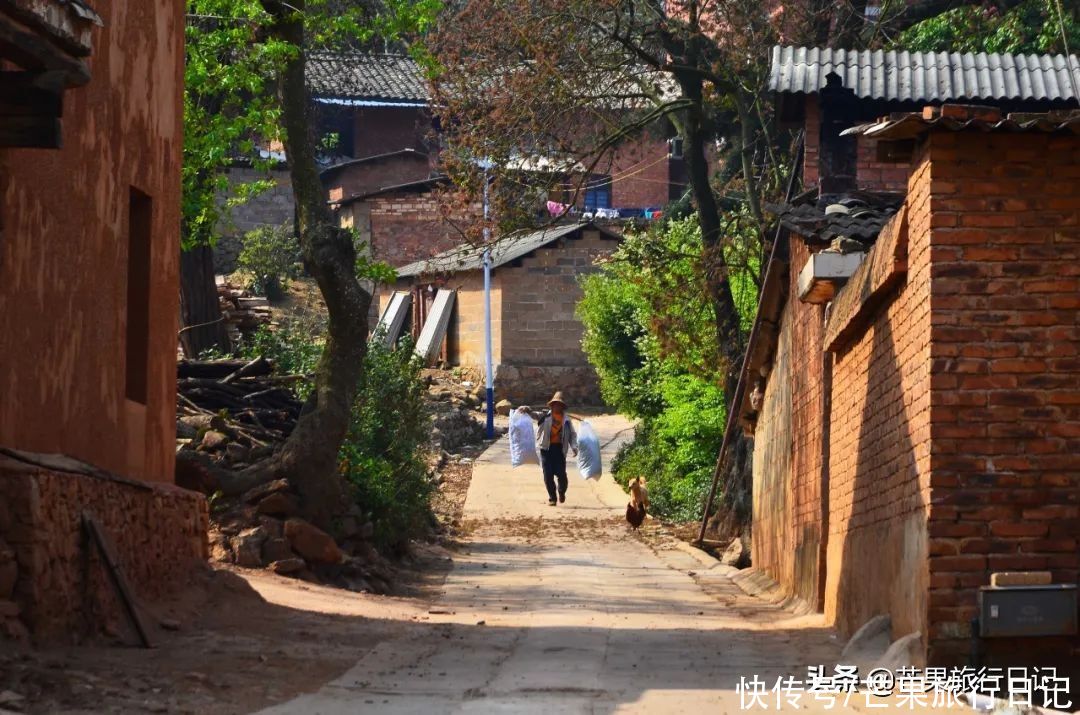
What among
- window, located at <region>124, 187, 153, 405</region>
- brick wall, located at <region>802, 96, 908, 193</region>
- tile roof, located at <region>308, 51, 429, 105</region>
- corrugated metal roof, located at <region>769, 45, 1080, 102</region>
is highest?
tile roof, located at <region>308, 51, 429, 105</region>

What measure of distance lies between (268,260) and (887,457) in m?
31.3

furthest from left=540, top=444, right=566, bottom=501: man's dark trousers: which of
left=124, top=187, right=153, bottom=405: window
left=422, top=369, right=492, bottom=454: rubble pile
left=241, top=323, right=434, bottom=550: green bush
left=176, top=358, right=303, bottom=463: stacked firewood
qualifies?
left=124, top=187, right=153, bottom=405: window

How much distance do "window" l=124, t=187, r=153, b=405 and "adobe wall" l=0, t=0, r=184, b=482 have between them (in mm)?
36

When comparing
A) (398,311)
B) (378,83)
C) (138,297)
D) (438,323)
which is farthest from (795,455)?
(378,83)

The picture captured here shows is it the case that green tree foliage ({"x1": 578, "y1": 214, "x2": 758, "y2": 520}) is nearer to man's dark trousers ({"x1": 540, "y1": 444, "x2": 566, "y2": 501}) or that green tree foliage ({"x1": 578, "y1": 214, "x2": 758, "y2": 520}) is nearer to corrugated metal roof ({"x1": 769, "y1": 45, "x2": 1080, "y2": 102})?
man's dark trousers ({"x1": 540, "y1": 444, "x2": 566, "y2": 501})

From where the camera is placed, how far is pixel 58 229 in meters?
9.50

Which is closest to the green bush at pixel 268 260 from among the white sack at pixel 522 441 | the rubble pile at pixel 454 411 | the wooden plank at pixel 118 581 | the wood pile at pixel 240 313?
the rubble pile at pixel 454 411

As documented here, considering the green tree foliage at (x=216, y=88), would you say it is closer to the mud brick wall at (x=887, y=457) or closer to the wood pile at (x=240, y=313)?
the wood pile at (x=240, y=313)

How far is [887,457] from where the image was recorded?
9.52 m

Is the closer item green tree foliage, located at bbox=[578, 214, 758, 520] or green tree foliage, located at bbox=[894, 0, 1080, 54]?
green tree foliage, located at bbox=[578, 214, 758, 520]

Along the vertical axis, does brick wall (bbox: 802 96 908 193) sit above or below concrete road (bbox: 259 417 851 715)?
above

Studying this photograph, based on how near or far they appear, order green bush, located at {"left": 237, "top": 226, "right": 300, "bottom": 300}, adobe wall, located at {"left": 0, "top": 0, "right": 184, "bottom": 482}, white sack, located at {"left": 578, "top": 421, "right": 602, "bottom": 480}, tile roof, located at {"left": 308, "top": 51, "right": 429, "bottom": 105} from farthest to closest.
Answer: tile roof, located at {"left": 308, "top": 51, "right": 429, "bottom": 105} < green bush, located at {"left": 237, "top": 226, "right": 300, "bottom": 300} < white sack, located at {"left": 578, "top": 421, "right": 602, "bottom": 480} < adobe wall, located at {"left": 0, "top": 0, "right": 184, "bottom": 482}

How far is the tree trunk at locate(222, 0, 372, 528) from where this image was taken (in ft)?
52.3

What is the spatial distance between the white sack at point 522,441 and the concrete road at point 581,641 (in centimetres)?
448
